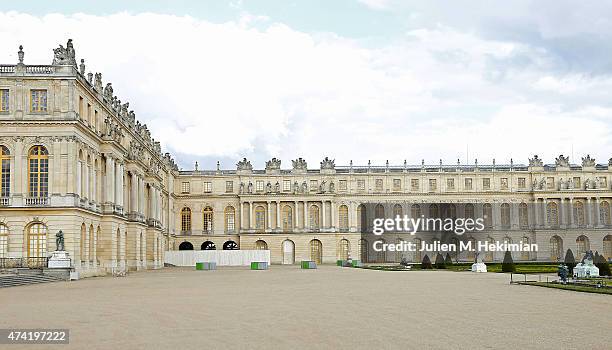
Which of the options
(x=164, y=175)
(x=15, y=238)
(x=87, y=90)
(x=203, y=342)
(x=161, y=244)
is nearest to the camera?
(x=203, y=342)

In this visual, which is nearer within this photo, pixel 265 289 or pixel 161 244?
pixel 265 289

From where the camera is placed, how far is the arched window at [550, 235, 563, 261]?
99.6 metres

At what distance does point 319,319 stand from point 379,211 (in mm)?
82664

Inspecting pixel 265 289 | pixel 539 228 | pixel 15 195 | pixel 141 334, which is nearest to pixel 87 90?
pixel 15 195

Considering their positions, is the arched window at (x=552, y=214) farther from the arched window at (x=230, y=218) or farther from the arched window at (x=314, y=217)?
the arched window at (x=230, y=218)

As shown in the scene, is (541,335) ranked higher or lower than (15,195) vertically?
lower

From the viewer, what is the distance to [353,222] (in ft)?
327

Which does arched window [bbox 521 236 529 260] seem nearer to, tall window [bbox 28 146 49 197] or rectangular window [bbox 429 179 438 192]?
rectangular window [bbox 429 179 438 192]

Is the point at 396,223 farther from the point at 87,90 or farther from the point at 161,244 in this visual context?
the point at 87,90

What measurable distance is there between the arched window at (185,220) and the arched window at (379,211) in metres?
25.7

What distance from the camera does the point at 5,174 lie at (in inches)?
1790

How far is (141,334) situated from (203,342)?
6.20ft

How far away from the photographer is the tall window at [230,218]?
3920 inches

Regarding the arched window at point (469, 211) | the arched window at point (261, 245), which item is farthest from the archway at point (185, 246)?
the arched window at point (469, 211)
